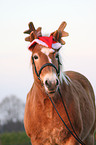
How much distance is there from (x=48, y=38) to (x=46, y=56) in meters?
0.44

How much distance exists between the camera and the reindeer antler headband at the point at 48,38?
15.1 ft

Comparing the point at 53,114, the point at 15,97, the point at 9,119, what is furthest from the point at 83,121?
the point at 15,97

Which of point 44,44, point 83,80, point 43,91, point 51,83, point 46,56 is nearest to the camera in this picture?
point 51,83

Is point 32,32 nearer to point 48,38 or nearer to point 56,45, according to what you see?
point 48,38

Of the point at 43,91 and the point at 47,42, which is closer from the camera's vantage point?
the point at 47,42

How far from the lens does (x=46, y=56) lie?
14.5ft

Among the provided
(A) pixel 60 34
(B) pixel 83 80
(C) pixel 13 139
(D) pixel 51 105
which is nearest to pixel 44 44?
(A) pixel 60 34

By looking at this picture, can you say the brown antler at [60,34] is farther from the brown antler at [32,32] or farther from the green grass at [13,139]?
the green grass at [13,139]

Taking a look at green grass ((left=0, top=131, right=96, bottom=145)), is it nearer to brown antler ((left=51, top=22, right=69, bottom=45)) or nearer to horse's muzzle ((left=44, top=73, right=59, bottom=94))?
brown antler ((left=51, top=22, right=69, bottom=45))

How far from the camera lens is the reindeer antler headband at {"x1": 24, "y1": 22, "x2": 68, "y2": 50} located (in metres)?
4.59

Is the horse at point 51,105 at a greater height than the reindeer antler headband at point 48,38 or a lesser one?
lesser

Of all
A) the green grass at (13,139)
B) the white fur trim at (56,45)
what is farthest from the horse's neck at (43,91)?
the green grass at (13,139)

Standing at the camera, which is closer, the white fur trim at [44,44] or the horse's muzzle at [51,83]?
the horse's muzzle at [51,83]

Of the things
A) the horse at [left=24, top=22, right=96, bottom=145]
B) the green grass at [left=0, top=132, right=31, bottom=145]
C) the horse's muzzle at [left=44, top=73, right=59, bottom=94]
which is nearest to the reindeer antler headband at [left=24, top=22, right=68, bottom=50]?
the horse at [left=24, top=22, right=96, bottom=145]
